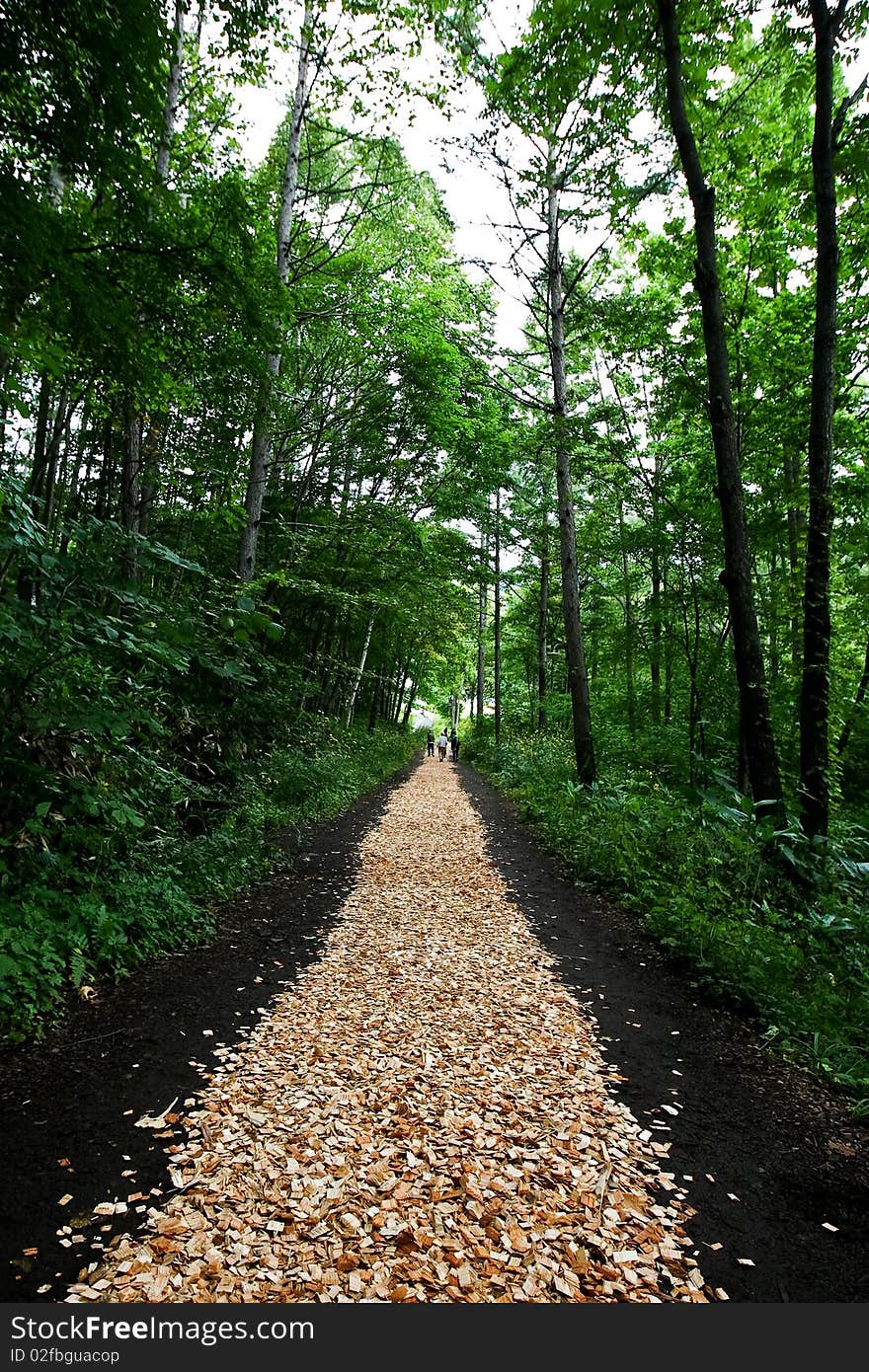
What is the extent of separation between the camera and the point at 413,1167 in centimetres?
252

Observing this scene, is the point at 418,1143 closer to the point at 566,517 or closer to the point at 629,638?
the point at 629,638

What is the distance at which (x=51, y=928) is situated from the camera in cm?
367

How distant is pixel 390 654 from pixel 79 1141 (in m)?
20.6

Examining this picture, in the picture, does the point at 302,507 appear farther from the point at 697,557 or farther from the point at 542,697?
the point at 542,697

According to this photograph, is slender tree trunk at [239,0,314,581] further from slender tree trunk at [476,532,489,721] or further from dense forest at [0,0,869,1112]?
slender tree trunk at [476,532,489,721]

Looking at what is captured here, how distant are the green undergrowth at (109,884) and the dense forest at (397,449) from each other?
0.04 metres

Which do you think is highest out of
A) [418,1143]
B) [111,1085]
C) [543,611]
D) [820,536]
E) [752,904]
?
[543,611]

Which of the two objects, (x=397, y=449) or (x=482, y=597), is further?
(x=482, y=597)

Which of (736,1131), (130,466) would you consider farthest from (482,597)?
(736,1131)

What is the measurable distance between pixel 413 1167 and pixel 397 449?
40.2ft

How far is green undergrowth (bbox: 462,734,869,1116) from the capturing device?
3.64 m

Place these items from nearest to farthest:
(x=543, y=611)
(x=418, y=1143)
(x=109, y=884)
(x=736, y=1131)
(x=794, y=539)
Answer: (x=418, y=1143)
(x=736, y=1131)
(x=109, y=884)
(x=794, y=539)
(x=543, y=611)

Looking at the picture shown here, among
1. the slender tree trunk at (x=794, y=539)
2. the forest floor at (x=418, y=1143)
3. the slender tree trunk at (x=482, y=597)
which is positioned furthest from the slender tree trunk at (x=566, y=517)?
the forest floor at (x=418, y=1143)

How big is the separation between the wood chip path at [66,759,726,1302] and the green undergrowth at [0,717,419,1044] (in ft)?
3.77
